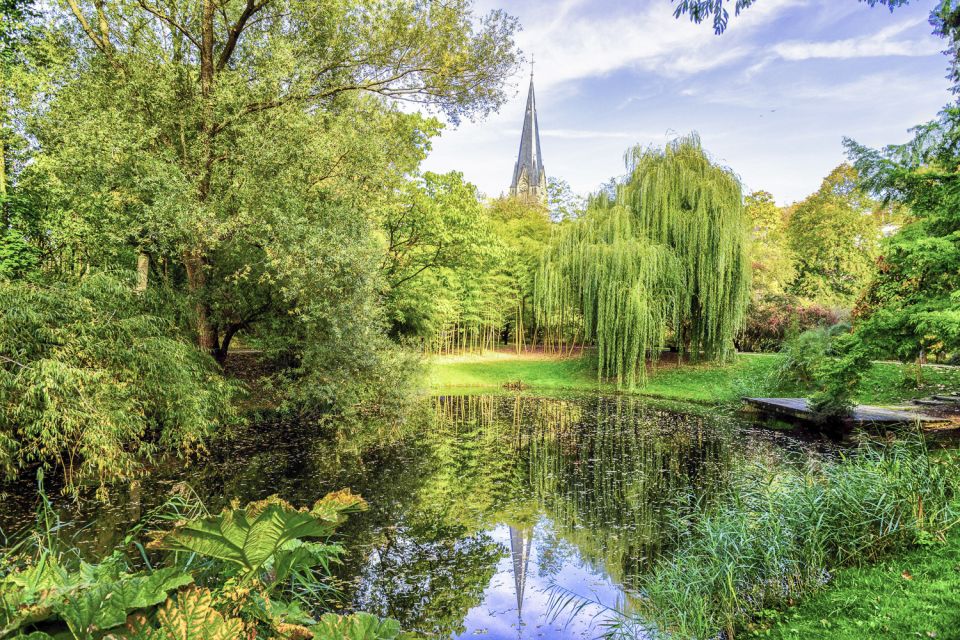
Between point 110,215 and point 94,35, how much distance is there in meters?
3.55

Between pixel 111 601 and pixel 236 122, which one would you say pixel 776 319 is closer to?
pixel 236 122

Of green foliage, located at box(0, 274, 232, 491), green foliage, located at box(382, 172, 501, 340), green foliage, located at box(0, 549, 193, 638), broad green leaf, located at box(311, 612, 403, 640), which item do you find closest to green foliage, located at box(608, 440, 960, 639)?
broad green leaf, located at box(311, 612, 403, 640)

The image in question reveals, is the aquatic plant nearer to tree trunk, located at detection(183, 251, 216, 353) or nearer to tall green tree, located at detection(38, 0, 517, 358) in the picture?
tall green tree, located at detection(38, 0, 517, 358)

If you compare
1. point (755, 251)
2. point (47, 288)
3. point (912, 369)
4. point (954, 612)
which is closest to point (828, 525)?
point (954, 612)

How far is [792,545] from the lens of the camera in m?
4.06

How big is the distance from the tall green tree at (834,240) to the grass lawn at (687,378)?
6.96 metres

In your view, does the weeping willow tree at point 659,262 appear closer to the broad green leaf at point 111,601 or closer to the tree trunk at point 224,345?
the tree trunk at point 224,345

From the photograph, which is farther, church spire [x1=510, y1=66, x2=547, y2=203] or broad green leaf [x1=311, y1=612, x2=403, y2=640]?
church spire [x1=510, y1=66, x2=547, y2=203]

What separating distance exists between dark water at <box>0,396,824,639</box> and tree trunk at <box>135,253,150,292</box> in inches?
123

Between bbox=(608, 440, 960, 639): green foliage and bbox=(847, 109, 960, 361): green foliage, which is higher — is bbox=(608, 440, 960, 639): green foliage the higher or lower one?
the lower one

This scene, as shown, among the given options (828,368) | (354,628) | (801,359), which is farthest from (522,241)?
(354,628)

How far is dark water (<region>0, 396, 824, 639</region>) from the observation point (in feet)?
14.4

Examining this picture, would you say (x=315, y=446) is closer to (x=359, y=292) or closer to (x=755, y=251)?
(x=359, y=292)

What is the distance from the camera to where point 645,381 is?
16719mm
